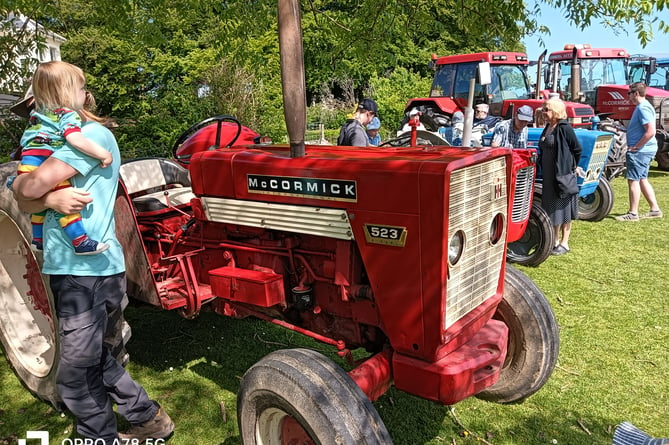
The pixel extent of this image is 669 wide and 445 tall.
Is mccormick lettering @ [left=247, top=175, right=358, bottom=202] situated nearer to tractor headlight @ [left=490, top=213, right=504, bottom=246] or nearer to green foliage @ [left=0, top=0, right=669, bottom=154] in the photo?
tractor headlight @ [left=490, top=213, right=504, bottom=246]

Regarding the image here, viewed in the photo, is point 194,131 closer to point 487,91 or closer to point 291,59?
point 291,59

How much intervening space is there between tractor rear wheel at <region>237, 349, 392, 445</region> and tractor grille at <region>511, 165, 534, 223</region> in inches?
122

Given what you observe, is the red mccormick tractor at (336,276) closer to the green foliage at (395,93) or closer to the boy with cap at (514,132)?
the boy with cap at (514,132)

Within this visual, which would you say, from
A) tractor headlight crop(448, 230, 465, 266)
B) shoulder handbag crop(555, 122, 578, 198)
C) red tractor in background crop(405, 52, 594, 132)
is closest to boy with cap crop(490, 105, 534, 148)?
shoulder handbag crop(555, 122, 578, 198)

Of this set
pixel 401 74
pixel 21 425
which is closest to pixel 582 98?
pixel 21 425

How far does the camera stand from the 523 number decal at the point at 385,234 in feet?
6.46

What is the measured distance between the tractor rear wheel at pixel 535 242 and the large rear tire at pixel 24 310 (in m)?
3.99

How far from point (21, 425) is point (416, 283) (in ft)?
7.31

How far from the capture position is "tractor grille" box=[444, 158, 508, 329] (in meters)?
2.03

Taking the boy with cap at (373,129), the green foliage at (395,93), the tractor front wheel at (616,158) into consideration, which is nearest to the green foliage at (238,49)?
the green foliage at (395,93)

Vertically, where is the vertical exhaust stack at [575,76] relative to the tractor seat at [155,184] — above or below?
above

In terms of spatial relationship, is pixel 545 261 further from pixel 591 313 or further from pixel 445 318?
pixel 445 318

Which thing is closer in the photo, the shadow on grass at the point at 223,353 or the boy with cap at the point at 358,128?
the shadow on grass at the point at 223,353

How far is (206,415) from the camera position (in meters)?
2.77
